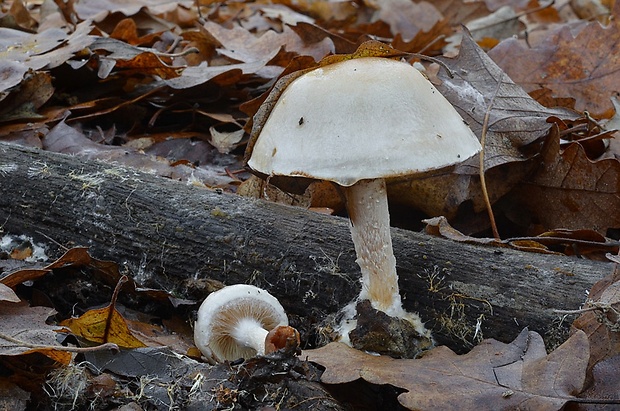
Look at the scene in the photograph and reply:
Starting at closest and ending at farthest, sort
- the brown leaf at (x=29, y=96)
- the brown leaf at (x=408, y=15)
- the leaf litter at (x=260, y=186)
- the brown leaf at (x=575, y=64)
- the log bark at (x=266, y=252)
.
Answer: the leaf litter at (x=260, y=186)
the log bark at (x=266, y=252)
the brown leaf at (x=29, y=96)
the brown leaf at (x=575, y=64)
the brown leaf at (x=408, y=15)

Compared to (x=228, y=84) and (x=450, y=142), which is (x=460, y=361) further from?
(x=228, y=84)

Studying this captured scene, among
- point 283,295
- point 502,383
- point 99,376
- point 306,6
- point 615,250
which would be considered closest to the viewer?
point 502,383

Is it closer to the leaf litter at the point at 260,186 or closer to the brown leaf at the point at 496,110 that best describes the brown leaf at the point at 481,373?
the leaf litter at the point at 260,186

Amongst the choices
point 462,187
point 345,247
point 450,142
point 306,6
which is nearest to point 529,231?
point 462,187

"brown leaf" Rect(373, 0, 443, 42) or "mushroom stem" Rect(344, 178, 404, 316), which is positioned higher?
"mushroom stem" Rect(344, 178, 404, 316)

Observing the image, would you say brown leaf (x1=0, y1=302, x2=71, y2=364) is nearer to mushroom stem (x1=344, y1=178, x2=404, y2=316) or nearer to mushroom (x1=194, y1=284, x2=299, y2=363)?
mushroom (x1=194, y1=284, x2=299, y2=363)

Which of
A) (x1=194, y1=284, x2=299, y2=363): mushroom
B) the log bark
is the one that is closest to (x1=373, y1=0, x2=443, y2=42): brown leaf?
the log bark

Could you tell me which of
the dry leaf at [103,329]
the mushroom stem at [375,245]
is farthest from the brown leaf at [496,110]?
the dry leaf at [103,329]
